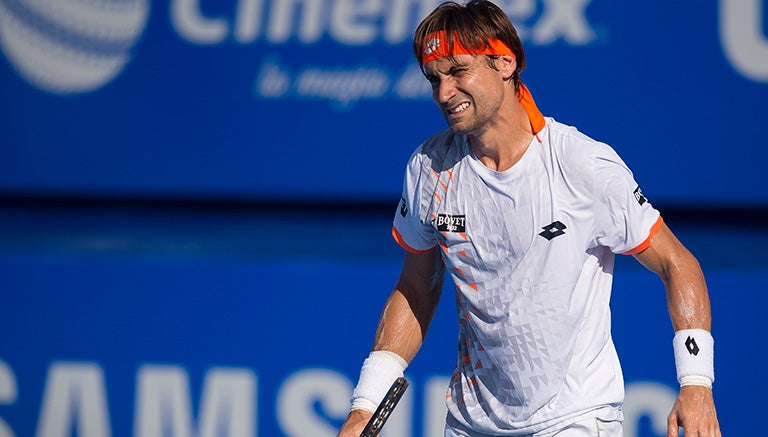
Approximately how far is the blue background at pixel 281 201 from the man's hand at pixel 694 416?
1.62 m

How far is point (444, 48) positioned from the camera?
2.23 m

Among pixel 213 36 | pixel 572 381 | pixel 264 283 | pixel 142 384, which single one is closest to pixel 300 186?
pixel 264 283

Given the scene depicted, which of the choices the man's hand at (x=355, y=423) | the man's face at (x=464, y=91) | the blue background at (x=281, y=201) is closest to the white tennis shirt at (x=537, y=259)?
the man's face at (x=464, y=91)

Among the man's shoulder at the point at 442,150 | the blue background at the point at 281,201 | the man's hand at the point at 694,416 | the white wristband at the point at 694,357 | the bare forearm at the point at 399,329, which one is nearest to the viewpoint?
the man's hand at the point at 694,416

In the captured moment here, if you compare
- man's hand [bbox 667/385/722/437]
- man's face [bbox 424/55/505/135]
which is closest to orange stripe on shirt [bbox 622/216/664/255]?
man's hand [bbox 667/385/722/437]

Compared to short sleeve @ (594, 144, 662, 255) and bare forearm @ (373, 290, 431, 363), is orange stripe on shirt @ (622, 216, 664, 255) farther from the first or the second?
bare forearm @ (373, 290, 431, 363)

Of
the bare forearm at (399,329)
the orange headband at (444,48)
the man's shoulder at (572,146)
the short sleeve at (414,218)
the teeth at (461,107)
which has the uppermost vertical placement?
the orange headband at (444,48)

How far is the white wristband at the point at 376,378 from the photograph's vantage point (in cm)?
240

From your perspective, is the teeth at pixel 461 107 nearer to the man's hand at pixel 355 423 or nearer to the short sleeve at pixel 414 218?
the short sleeve at pixel 414 218

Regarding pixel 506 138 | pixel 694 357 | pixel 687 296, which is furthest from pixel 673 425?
pixel 506 138

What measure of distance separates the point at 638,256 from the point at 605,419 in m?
0.37

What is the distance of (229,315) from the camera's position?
13.3 ft

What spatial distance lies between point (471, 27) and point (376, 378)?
81 centimetres

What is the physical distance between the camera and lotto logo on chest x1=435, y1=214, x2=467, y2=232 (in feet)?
7.64
